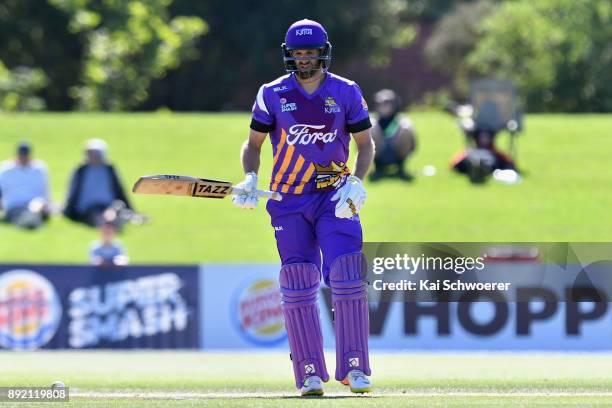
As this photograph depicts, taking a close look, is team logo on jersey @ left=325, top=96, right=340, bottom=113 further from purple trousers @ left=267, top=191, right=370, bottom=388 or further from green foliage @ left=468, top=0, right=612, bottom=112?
green foliage @ left=468, top=0, right=612, bottom=112

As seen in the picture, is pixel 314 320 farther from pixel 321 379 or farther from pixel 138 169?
pixel 138 169

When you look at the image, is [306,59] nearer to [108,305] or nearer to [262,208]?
[108,305]

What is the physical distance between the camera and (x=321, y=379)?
24.3ft

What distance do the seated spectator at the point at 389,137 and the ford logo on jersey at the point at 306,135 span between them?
9.98 meters

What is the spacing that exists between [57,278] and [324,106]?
23.3 feet

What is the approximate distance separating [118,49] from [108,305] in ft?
69.9

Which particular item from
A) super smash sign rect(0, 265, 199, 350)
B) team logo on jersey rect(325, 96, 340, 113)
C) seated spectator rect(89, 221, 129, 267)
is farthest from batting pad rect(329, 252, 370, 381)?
seated spectator rect(89, 221, 129, 267)

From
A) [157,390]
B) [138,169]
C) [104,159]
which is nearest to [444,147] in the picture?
[138,169]

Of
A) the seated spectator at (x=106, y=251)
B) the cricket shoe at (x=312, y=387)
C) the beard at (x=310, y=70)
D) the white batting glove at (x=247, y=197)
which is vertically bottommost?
the cricket shoe at (x=312, y=387)

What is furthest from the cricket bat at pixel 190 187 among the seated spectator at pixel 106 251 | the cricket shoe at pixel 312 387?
the seated spectator at pixel 106 251

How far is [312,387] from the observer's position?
24.0 feet

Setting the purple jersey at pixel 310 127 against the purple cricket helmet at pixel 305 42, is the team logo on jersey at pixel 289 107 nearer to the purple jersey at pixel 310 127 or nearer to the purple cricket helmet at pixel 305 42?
the purple jersey at pixel 310 127

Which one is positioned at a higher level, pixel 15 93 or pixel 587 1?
pixel 587 1

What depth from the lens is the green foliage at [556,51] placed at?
129ft
